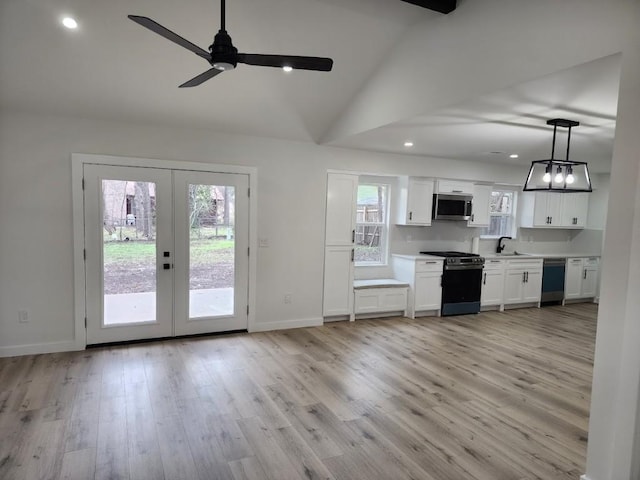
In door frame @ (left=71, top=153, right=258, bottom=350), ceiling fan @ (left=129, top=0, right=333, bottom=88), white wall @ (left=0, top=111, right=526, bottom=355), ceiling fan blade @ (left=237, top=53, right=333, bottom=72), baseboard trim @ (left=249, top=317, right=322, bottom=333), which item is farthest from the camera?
baseboard trim @ (left=249, top=317, right=322, bottom=333)

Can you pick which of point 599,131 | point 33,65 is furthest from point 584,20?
point 33,65

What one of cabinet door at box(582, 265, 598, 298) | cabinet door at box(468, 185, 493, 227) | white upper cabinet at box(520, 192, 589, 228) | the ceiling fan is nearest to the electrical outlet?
the ceiling fan

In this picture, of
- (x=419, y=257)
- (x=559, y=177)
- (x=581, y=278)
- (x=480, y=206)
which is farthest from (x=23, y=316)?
(x=581, y=278)

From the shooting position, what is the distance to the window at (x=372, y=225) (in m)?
6.34

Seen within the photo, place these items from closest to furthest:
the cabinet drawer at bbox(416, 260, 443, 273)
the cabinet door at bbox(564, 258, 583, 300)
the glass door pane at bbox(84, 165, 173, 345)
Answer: the glass door pane at bbox(84, 165, 173, 345), the cabinet drawer at bbox(416, 260, 443, 273), the cabinet door at bbox(564, 258, 583, 300)

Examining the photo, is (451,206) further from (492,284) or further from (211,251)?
(211,251)

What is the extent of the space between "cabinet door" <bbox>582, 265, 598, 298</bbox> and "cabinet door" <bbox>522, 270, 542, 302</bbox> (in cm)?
116

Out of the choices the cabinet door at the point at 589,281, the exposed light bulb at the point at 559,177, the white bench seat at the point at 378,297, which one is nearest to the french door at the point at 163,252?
the white bench seat at the point at 378,297

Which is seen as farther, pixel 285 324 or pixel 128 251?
pixel 285 324

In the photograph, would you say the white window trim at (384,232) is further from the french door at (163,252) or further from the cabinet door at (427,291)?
the french door at (163,252)

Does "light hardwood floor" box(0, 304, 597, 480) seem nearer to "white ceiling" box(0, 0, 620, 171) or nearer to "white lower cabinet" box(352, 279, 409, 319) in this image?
"white lower cabinet" box(352, 279, 409, 319)

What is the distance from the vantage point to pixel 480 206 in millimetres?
6801

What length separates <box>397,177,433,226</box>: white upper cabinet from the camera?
6188mm

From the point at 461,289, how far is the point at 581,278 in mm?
2850
